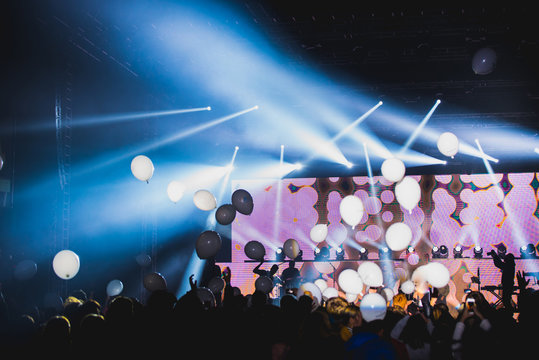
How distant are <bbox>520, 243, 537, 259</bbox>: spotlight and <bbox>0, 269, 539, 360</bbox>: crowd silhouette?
8.06 meters

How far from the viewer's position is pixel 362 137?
33.7ft

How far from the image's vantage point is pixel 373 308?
3.46m

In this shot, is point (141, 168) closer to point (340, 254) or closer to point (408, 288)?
point (408, 288)

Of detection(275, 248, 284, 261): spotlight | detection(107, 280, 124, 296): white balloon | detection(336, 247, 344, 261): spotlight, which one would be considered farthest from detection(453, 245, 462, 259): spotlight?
detection(107, 280, 124, 296): white balloon

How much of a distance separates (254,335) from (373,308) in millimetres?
1307

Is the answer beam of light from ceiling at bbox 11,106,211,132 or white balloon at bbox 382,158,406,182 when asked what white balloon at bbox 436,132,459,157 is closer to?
white balloon at bbox 382,158,406,182

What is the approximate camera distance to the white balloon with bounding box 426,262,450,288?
230 inches

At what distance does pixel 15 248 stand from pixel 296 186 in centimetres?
736

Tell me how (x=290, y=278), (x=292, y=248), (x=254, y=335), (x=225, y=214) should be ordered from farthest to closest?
(x=290, y=278) < (x=292, y=248) < (x=225, y=214) < (x=254, y=335)

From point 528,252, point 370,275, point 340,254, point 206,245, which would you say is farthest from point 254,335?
point 528,252

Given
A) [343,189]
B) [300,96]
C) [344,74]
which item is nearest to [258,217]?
[343,189]

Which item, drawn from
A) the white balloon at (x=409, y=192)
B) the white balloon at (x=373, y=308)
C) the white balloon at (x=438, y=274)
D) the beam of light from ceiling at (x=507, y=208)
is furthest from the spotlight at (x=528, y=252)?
the white balloon at (x=373, y=308)

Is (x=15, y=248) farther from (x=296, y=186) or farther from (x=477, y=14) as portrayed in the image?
(x=296, y=186)

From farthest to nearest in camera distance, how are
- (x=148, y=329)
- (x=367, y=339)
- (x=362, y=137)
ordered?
(x=362, y=137) → (x=148, y=329) → (x=367, y=339)
